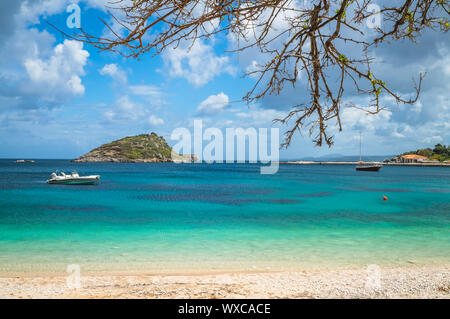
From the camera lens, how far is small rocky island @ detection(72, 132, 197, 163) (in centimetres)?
14538

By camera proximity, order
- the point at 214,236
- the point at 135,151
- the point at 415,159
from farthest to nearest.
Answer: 1. the point at 135,151
2. the point at 415,159
3. the point at 214,236

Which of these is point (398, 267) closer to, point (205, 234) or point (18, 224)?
point (205, 234)

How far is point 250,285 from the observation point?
6.76 m

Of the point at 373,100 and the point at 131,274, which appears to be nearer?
the point at 373,100

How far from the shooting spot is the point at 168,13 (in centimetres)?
296

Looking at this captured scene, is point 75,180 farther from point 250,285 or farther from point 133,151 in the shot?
point 133,151

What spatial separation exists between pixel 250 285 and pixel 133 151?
146 meters

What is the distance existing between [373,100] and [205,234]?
1131 cm

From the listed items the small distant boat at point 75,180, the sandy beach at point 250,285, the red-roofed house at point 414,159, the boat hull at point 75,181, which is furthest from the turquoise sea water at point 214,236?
the red-roofed house at point 414,159

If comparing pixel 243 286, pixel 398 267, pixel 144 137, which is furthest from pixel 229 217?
pixel 144 137

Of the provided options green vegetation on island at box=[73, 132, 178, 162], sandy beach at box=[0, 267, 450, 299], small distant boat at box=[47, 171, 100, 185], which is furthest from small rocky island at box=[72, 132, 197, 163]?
sandy beach at box=[0, 267, 450, 299]

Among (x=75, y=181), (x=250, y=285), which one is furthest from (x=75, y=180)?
(x=250, y=285)

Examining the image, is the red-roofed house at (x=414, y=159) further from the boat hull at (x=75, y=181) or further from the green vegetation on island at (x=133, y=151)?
the boat hull at (x=75, y=181)

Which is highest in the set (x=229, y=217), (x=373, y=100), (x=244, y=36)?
(x=244, y=36)
